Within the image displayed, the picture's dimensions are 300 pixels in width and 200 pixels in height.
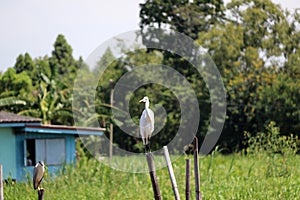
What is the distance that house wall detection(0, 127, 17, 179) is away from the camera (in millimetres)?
10914

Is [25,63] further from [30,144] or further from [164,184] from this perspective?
[164,184]

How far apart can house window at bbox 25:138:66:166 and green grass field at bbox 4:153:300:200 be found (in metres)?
1.70

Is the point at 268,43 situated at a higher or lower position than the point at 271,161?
higher

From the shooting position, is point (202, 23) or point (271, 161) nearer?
point (271, 161)

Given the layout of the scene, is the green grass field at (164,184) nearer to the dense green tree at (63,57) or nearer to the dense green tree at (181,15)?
the dense green tree at (181,15)

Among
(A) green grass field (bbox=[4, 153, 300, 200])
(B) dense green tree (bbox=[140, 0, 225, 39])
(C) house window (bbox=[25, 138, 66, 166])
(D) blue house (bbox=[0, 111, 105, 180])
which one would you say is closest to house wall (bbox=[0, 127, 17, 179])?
(D) blue house (bbox=[0, 111, 105, 180])

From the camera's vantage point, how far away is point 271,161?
330 inches

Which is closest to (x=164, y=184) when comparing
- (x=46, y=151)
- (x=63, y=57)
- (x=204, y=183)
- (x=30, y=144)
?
(x=204, y=183)

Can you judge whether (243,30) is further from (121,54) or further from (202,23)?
(121,54)

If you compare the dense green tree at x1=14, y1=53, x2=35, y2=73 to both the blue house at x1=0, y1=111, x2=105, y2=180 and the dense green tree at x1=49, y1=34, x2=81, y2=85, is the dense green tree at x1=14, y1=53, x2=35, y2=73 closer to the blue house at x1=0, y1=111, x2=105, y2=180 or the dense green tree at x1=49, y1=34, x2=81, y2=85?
the dense green tree at x1=49, y1=34, x2=81, y2=85

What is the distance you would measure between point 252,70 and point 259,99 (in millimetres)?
903

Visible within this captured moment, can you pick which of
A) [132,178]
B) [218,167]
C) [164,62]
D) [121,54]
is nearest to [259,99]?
[164,62]

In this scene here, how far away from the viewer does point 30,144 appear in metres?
11.6

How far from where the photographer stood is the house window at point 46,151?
1144 centimetres
